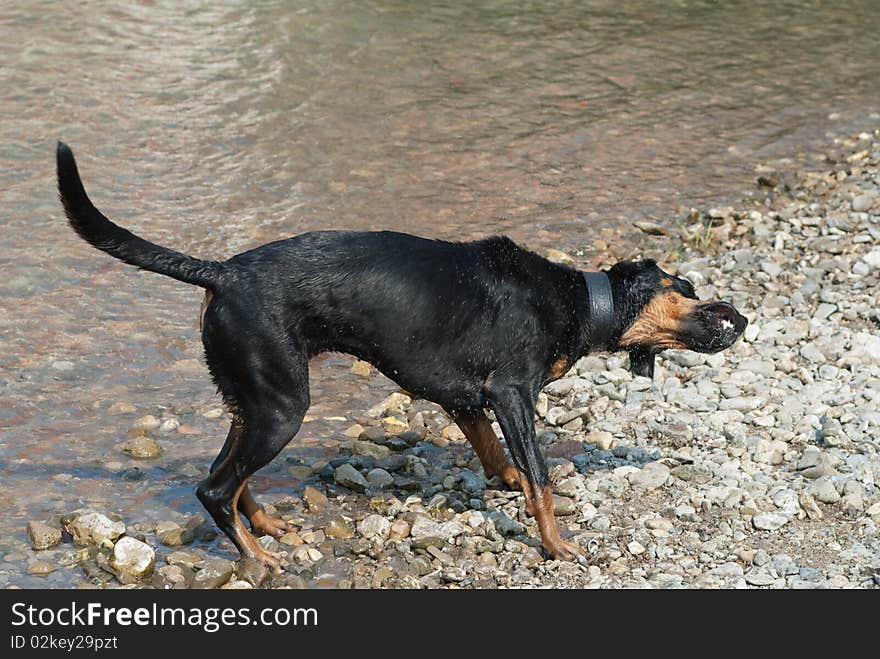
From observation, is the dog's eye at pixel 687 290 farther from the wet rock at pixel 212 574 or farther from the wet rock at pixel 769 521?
the wet rock at pixel 212 574

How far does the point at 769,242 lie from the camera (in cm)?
976

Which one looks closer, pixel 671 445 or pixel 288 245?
pixel 288 245

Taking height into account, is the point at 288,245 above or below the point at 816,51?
above

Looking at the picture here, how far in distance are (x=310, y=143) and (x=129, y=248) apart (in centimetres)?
678

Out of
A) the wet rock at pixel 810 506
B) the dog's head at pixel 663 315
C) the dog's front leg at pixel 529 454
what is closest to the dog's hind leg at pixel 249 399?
the dog's front leg at pixel 529 454

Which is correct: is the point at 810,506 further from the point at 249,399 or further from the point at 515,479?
the point at 249,399

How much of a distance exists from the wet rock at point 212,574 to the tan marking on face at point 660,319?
2441mm

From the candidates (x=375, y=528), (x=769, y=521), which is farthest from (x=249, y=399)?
(x=769, y=521)

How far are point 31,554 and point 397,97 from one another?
27.8 ft

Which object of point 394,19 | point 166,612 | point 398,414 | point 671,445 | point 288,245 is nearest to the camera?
point 166,612

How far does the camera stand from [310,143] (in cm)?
1214

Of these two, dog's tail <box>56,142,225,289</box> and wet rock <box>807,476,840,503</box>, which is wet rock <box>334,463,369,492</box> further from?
wet rock <box>807,476,840,503</box>

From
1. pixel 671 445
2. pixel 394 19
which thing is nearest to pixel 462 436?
pixel 671 445

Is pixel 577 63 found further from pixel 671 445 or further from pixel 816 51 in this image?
pixel 671 445
